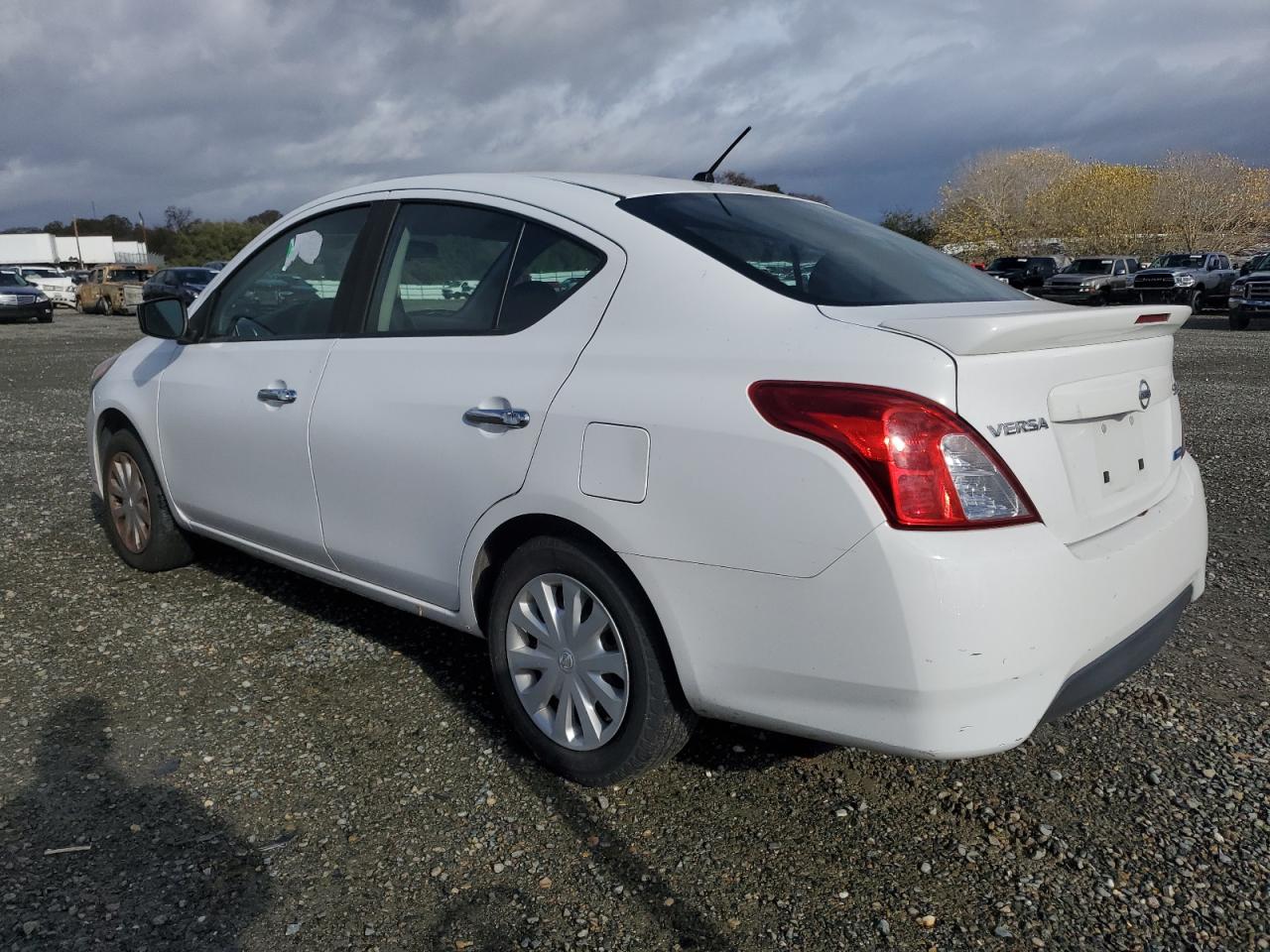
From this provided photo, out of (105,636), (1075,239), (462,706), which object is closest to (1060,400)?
(462,706)

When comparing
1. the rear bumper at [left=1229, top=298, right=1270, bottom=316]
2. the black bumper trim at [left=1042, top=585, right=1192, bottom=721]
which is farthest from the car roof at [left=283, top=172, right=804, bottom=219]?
the rear bumper at [left=1229, top=298, right=1270, bottom=316]

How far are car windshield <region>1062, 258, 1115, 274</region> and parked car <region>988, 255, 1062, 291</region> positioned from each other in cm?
122

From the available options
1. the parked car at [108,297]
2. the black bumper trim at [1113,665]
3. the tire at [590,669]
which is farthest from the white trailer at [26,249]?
the black bumper trim at [1113,665]

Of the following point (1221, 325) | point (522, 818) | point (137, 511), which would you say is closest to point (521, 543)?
point (522, 818)

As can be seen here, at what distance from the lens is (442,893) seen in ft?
8.04

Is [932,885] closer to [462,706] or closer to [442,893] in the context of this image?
[442,893]

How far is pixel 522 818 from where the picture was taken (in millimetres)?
2768

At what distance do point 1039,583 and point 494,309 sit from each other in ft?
5.55

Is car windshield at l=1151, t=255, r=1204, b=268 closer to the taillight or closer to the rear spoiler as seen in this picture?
the rear spoiler

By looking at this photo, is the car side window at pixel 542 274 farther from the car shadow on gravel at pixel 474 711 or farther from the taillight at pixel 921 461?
the car shadow on gravel at pixel 474 711

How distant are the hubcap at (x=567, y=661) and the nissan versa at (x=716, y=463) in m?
0.01

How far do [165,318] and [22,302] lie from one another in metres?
28.6

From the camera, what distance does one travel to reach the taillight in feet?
7.13

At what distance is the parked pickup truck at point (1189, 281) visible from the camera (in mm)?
28719
